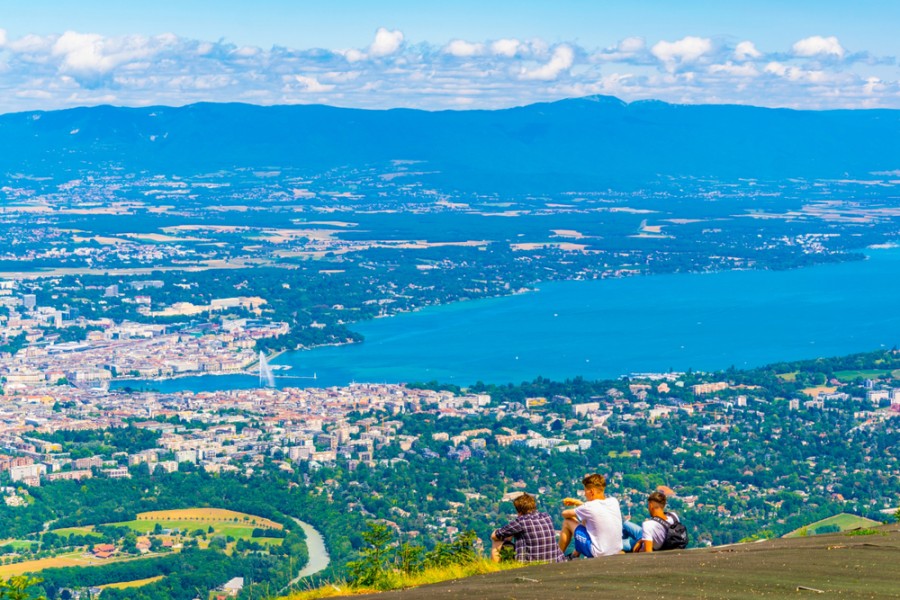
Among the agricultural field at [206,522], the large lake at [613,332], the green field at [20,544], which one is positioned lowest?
the large lake at [613,332]

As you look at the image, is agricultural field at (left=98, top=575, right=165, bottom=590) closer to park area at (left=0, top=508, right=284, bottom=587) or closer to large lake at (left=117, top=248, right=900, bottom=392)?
park area at (left=0, top=508, right=284, bottom=587)

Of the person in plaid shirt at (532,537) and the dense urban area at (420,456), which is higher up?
the person in plaid shirt at (532,537)

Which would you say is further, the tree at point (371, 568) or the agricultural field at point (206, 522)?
the agricultural field at point (206, 522)

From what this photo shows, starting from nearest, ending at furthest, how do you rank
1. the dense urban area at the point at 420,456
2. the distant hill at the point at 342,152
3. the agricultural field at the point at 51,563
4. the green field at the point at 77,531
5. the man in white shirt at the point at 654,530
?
1. the man in white shirt at the point at 654,530
2. the agricultural field at the point at 51,563
3. the green field at the point at 77,531
4. the dense urban area at the point at 420,456
5. the distant hill at the point at 342,152

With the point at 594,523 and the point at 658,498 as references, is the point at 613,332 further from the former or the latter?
the point at 594,523

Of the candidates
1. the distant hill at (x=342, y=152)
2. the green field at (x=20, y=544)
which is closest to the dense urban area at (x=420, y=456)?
the green field at (x=20, y=544)

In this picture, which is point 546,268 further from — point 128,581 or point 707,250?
point 128,581

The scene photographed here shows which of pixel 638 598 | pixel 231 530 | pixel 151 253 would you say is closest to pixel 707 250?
pixel 151 253

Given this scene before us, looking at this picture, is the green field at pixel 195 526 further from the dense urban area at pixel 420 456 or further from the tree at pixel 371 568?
the tree at pixel 371 568
